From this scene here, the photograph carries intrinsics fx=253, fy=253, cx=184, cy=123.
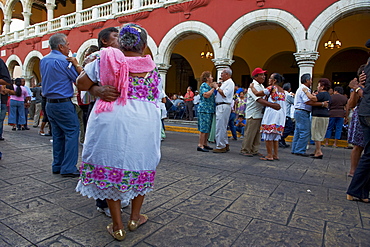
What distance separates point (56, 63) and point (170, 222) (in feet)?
8.08

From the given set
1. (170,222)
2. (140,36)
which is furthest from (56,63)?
(170,222)

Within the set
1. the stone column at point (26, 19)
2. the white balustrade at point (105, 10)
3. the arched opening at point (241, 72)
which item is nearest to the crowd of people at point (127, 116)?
the white balustrade at point (105, 10)

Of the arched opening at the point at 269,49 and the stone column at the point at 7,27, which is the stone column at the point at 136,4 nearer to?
the arched opening at the point at 269,49

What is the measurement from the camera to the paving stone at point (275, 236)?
6.01ft

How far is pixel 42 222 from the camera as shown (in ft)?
6.60

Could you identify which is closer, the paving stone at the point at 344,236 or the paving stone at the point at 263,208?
the paving stone at the point at 344,236

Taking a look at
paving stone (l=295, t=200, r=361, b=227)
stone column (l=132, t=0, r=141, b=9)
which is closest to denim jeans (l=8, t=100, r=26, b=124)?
stone column (l=132, t=0, r=141, b=9)

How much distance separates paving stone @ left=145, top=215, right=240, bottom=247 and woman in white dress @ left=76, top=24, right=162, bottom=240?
0.29 meters

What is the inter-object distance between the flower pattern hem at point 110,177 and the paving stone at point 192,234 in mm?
406

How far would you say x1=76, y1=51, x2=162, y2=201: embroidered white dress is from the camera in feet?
5.69

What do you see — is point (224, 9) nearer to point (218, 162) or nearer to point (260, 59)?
point (260, 59)

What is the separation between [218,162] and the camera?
14.3 ft

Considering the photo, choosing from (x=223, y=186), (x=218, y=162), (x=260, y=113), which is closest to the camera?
(x=223, y=186)

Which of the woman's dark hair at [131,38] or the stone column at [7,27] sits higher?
the stone column at [7,27]
